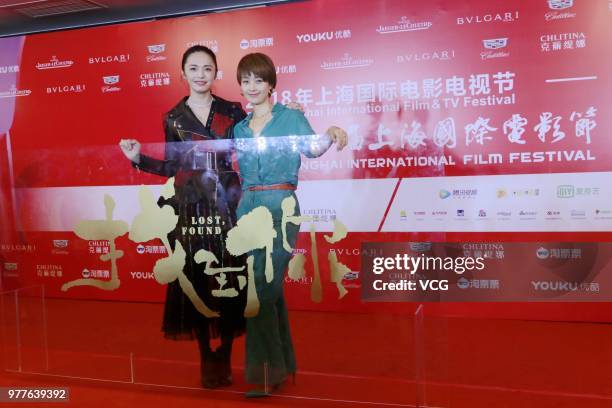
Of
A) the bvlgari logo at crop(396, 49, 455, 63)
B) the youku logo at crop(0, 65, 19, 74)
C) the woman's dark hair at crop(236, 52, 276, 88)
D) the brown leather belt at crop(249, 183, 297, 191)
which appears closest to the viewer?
the brown leather belt at crop(249, 183, 297, 191)

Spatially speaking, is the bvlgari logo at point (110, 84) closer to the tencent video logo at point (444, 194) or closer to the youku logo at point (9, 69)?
the youku logo at point (9, 69)

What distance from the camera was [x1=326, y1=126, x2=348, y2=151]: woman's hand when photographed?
8.16ft

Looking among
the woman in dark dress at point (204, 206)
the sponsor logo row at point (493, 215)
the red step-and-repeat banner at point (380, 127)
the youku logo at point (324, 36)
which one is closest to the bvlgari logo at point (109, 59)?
the red step-and-repeat banner at point (380, 127)

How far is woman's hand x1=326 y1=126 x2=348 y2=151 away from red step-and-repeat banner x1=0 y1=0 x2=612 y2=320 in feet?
0.21

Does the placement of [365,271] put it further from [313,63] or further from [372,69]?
[313,63]

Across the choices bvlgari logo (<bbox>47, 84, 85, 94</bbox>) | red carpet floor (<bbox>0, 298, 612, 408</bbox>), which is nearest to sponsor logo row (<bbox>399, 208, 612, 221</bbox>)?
red carpet floor (<bbox>0, 298, 612, 408</bbox>)

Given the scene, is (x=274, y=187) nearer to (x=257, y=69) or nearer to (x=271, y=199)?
(x=271, y=199)

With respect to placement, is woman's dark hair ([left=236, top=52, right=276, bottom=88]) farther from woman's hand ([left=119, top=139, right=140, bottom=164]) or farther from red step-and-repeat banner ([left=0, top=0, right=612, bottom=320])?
woman's hand ([left=119, top=139, right=140, bottom=164])

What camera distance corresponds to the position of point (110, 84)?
9.39ft

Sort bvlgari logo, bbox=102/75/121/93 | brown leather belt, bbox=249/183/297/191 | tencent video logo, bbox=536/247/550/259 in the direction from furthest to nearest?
bvlgari logo, bbox=102/75/121/93 → brown leather belt, bbox=249/183/297/191 → tencent video logo, bbox=536/247/550/259

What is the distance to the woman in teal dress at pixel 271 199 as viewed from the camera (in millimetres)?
2336

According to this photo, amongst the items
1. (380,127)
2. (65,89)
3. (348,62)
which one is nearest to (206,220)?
(380,127)

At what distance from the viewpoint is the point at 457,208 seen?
275 cm

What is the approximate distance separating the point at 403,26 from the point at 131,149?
4.43 ft
